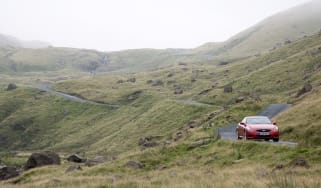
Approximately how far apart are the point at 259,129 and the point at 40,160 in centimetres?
2682

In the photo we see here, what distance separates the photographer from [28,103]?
5906 inches

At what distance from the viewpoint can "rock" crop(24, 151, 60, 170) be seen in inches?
1860

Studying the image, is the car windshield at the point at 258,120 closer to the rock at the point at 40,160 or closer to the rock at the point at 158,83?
the rock at the point at 40,160

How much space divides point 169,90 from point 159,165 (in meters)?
106

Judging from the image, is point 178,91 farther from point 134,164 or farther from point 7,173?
point 134,164

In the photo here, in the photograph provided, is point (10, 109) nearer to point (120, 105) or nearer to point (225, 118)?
point (120, 105)

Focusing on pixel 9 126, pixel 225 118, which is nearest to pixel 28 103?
pixel 9 126

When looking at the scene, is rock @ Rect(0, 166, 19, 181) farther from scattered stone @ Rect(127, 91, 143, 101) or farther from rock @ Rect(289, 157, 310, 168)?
scattered stone @ Rect(127, 91, 143, 101)

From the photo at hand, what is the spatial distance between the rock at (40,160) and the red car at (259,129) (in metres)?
23.9

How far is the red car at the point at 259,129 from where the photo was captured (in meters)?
33.6

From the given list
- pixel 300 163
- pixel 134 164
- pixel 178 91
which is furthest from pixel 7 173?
pixel 178 91

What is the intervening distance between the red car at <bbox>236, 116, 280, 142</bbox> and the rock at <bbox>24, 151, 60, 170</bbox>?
23.9m

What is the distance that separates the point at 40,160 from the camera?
157 ft

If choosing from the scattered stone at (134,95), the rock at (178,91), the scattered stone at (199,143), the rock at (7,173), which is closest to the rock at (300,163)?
the scattered stone at (199,143)
